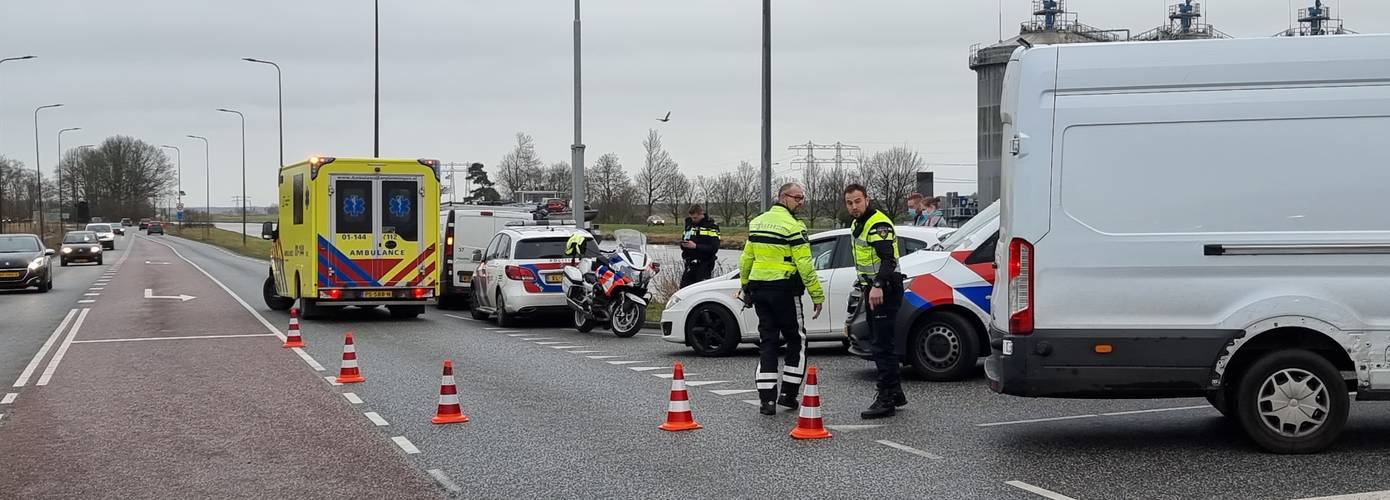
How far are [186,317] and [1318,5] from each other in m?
70.2

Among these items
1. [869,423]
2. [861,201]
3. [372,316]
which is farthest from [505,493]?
[372,316]

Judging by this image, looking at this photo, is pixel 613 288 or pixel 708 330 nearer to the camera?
pixel 708 330

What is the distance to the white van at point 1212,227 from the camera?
7.99m

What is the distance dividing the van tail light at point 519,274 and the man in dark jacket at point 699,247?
2.13 m

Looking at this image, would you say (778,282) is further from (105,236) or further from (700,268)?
(105,236)

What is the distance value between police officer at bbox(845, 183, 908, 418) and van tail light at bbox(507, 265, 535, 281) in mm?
9998

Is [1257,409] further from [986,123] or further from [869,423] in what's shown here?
[986,123]

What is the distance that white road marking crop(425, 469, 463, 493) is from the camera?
24.5 ft

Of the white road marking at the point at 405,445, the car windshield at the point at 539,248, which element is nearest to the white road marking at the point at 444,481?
the white road marking at the point at 405,445

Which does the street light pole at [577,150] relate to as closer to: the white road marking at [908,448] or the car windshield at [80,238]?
the white road marking at [908,448]

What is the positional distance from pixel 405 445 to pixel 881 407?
3.24 m

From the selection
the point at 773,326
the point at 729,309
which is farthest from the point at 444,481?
the point at 729,309

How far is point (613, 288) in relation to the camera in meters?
17.9

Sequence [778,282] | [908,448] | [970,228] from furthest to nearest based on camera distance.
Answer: [970,228] → [778,282] → [908,448]
